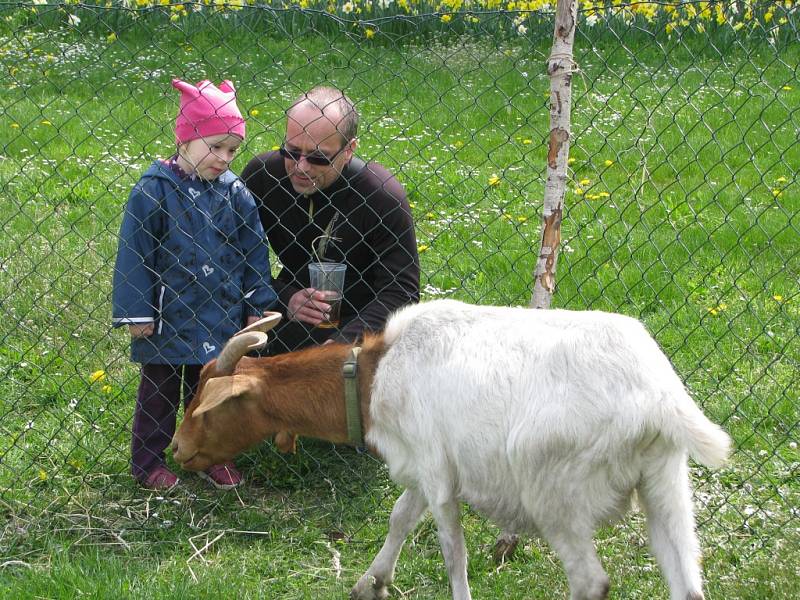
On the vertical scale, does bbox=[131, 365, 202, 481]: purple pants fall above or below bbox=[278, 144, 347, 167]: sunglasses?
below

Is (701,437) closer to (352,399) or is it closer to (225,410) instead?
(352,399)

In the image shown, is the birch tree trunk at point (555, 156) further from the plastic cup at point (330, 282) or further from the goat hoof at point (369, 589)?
the plastic cup at point (330, 282)

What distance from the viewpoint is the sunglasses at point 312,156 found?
13.7 feet

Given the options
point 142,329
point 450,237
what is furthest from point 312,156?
point 450,237

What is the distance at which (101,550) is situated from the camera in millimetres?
3887

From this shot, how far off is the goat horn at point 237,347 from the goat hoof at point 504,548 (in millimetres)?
1286

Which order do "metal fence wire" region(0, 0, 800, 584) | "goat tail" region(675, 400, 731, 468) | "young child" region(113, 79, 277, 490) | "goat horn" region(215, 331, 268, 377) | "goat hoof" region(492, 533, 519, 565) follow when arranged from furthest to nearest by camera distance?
1. "metal fence wire" region(0, 0, 800, 584)
2. "young child" region(113, 79, 277, 490)
3. "goat hoof" region(492, 533, 519, 565)
4. "goat horn" region(215, 331, 268, 377)
5. "goat tail" region(675, 400, 731, 468)

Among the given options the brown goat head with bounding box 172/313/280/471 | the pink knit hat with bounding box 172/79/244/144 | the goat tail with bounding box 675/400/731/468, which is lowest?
the brown goat head with bounding box 172/313/280/471

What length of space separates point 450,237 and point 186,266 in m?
2.87

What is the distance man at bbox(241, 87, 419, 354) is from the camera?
167 inches

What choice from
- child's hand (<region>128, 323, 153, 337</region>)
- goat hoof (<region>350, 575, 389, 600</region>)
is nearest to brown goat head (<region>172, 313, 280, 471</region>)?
child's hand (<region>128, 323, 153, 337</region>)

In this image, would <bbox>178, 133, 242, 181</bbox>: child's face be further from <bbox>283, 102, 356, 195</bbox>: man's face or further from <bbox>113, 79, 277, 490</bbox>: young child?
<bbox>283, 102, 356, 195</bbox>: man's face

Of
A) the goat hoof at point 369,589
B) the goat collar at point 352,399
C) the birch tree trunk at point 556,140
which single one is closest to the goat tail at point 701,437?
the birch tree trunk at point 556,140

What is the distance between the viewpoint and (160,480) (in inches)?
169
